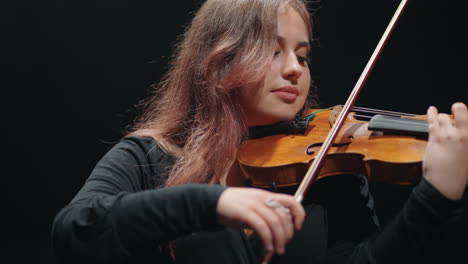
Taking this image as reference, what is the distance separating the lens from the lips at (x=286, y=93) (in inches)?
39.6

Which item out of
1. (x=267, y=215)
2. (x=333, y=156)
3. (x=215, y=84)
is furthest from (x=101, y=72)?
(x=267, y=215)

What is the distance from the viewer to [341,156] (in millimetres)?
859

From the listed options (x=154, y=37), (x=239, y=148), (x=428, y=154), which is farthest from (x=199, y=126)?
(x=154, y=37)

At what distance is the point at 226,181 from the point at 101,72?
0.77m

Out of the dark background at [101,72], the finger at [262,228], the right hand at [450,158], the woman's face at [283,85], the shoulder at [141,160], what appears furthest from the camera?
the dark background at [101,72]

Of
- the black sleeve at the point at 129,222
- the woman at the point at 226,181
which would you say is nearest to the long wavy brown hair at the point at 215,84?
the woman at the point at 226,181

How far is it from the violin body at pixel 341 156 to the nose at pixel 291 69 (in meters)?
0.13

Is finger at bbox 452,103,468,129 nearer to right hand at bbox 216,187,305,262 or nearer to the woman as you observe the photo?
the woman

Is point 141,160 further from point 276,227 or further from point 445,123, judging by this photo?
point 445,123

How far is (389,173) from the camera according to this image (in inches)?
30.7

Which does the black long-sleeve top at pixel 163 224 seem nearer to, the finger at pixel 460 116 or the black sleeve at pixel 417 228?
the black sleeve at pixel 417 228

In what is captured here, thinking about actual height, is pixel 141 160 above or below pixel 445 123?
below

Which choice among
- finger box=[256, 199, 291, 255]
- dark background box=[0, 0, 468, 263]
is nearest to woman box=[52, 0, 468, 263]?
finger box=[256, 199, 291, 255]

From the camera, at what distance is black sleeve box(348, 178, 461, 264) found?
73cm
